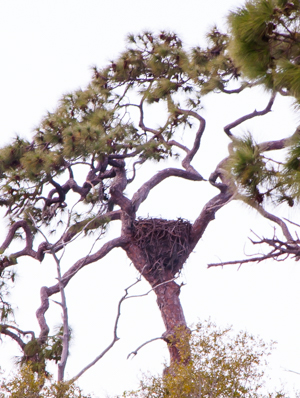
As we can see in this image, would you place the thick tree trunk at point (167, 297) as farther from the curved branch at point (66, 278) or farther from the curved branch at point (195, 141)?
the curved branch at point (195, 141)

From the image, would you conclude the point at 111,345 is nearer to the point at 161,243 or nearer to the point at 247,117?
the point at 161,243

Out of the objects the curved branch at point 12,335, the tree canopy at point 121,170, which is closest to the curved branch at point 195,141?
the tree canopy at point 121,170

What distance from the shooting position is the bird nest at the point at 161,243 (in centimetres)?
699

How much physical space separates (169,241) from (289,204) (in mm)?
2740

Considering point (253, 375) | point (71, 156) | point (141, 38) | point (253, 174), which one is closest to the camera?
point (253, 174)

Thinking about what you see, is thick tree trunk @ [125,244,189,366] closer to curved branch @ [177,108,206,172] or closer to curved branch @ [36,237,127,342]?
curved branch @ [36,237,127,342]

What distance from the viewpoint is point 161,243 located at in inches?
278

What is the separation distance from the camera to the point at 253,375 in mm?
5039

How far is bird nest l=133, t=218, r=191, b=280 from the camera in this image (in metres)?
6.99

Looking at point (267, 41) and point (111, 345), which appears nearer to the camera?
point (267, 41)

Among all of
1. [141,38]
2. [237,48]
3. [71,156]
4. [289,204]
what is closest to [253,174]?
[289,204]

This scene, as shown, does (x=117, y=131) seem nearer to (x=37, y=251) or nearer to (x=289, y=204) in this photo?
(x=37, y=251)

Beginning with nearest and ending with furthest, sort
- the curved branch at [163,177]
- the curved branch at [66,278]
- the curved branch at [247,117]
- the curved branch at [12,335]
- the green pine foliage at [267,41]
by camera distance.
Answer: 1. the green pine foliage at [267,41]
2. the curved branch at [66,278]
3. the curved branch at [12,335]
4. the curved branch at [247,117]
5. the curved branch at [163,177]

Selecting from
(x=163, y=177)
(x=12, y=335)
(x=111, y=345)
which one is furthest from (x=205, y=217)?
(x=12, y=335)
